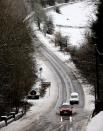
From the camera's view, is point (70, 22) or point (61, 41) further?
point (70, 22)

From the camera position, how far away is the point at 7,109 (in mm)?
53688

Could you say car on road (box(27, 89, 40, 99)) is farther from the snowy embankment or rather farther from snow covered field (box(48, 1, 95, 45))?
snow covered field (box(48, 1, 95, 45))

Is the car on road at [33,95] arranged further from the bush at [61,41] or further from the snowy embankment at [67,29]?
the bush at [61,41]

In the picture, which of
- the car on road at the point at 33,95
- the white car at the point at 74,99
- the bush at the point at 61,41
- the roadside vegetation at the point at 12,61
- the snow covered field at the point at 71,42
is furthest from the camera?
the bush at the point at 61,41

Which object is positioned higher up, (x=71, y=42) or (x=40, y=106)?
(x=71, y=42)

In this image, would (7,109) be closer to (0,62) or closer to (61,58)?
(0,62)

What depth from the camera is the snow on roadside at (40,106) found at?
40.5 metres

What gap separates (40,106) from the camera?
68.5 meters

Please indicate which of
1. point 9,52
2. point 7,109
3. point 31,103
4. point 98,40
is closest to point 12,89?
point 7,109

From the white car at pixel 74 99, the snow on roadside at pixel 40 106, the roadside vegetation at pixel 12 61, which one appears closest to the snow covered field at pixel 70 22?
the snow on roadside at pixel 40 106

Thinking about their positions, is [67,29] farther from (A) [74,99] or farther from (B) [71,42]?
(A) [74,99]

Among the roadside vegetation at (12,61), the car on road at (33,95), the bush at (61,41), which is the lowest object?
the car on road at (33,95)

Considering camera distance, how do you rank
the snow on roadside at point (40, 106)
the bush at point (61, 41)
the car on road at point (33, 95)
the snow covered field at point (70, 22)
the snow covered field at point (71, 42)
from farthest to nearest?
the snow covered field at point (70, 22) → the bush at point (61, 41) → the car on road at point (33, 95) → the snow covered field at point (71, 42) → the snow on roadside at point (40, 106)

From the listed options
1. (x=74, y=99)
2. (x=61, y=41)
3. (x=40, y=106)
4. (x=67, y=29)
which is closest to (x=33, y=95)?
(x=74, y=99)
